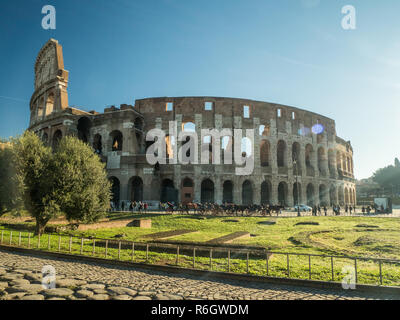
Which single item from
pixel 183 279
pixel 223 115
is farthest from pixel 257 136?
→ pixel 183 279

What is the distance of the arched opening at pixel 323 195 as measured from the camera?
40.8 m

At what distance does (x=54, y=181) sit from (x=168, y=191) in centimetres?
2039

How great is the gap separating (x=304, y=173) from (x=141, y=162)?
943 inches

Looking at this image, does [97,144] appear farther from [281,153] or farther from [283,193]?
[283,193]

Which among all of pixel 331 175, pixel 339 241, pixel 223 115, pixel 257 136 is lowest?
pixel 339 241

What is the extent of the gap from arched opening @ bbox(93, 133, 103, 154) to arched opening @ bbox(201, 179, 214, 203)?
15304 mm

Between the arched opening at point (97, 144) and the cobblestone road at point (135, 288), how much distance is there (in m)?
30.1

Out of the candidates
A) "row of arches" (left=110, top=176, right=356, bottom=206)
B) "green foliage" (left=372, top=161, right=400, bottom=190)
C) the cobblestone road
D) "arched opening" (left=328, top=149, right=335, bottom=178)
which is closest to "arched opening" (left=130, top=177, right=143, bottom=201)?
"row of arches" (left=110, top=176, right=356, bottom=206)

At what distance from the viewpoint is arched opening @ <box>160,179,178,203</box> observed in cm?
3197

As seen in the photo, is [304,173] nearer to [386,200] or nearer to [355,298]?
[386,200]

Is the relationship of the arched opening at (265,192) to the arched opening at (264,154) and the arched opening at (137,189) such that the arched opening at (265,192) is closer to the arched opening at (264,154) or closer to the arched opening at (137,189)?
the arched opening at (264,154)

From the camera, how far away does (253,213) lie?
23.5 metres

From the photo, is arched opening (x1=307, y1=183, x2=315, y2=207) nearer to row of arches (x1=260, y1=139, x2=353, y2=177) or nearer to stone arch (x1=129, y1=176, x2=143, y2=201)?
row of arches (x1=260, y1=139, x2=353, y2=177)

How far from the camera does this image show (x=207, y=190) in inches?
1396
